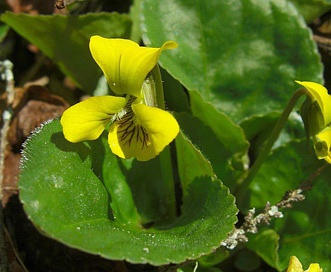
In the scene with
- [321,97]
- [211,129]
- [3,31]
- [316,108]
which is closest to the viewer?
[321,97]

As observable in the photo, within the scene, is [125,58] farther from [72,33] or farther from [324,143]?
[72,33]

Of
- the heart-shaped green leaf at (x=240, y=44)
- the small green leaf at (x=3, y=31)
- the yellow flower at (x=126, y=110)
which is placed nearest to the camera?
the yellow flower at (x=126, y=110)

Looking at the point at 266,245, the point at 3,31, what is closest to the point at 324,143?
the point at 266,245

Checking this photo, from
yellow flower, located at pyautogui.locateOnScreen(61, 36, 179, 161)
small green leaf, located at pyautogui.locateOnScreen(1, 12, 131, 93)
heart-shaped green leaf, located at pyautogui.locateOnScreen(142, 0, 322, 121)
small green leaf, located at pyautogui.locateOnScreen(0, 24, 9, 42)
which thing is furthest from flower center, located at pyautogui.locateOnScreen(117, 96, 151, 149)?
small green leaf, located at pyautogui.locateOnScreen(0, 24, 9, 42)

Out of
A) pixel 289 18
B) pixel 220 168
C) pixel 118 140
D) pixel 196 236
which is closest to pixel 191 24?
pixel 289 18

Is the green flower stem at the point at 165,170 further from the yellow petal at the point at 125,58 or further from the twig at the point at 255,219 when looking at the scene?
the twig at the point at 255,219

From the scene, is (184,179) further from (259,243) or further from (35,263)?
(35,263)

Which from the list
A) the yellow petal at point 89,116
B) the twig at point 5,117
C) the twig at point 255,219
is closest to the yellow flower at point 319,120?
the twig at point 255,219
